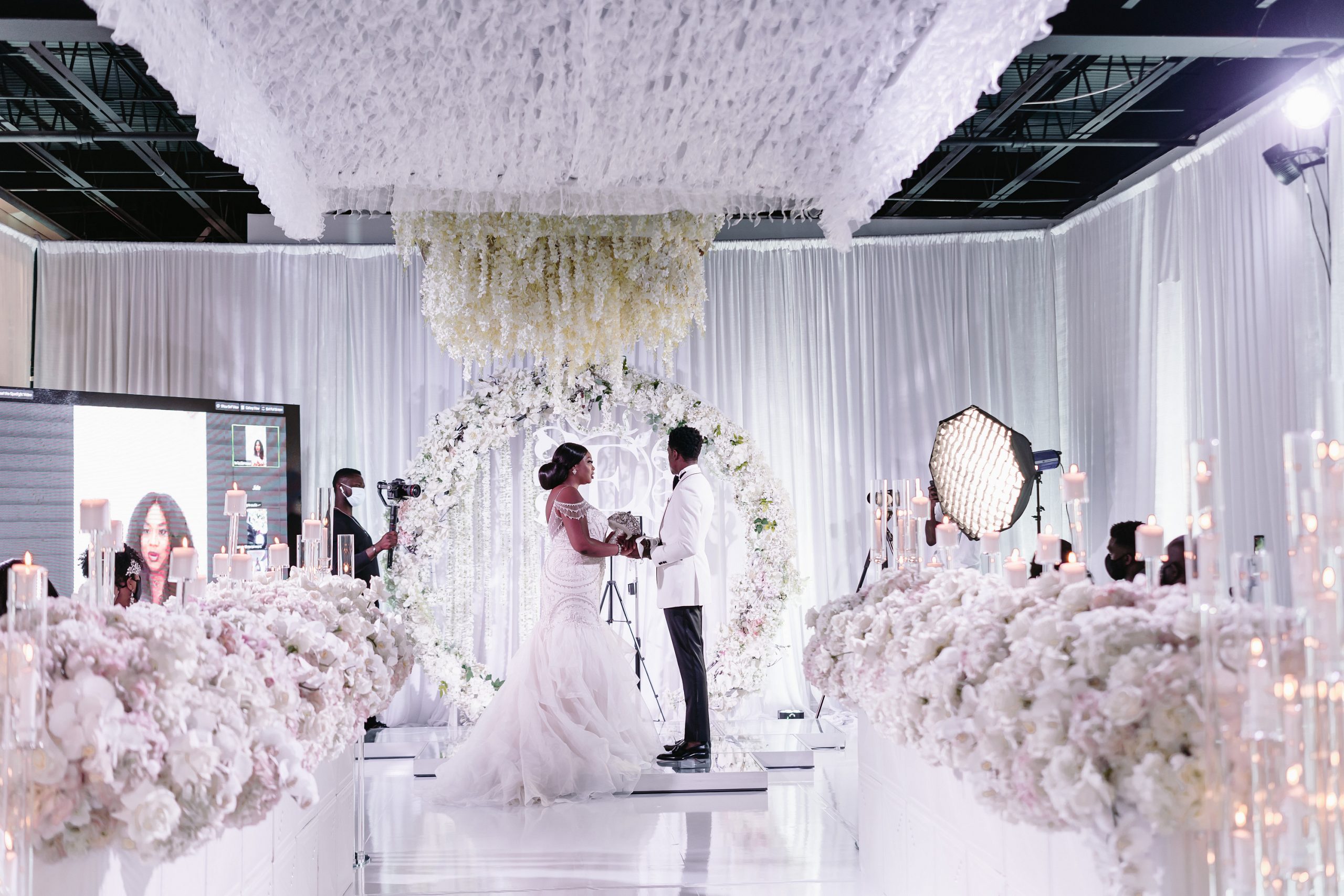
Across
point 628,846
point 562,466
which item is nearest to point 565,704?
point 628,846

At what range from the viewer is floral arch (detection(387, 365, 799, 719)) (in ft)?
23.1

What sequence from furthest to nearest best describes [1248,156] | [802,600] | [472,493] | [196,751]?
[802,600] → [472,493] → [1248,156] → [196,751]

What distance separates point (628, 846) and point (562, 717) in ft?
3.20

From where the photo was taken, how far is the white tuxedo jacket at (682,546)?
6.11 m

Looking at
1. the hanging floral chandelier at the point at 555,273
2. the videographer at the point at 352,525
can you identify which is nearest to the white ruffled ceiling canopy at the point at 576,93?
the hanging floral chandelier at the point at 555,273

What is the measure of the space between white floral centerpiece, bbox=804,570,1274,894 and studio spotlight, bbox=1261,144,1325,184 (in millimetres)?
4142

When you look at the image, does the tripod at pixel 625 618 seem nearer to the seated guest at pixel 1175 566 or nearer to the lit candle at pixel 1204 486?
the seated guest at pixel 1175 566

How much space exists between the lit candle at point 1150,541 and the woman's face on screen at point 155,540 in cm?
624

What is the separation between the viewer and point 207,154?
25.0 feet

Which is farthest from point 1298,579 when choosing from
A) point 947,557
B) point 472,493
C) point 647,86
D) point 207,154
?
point 207,154

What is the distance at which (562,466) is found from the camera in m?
6.15

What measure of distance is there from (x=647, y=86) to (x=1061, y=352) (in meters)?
6.41

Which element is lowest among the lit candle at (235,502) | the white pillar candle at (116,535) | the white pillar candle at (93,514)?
the white pillar candle at (116,535)

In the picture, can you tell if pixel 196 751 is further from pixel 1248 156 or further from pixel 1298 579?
pixel 1248 156
